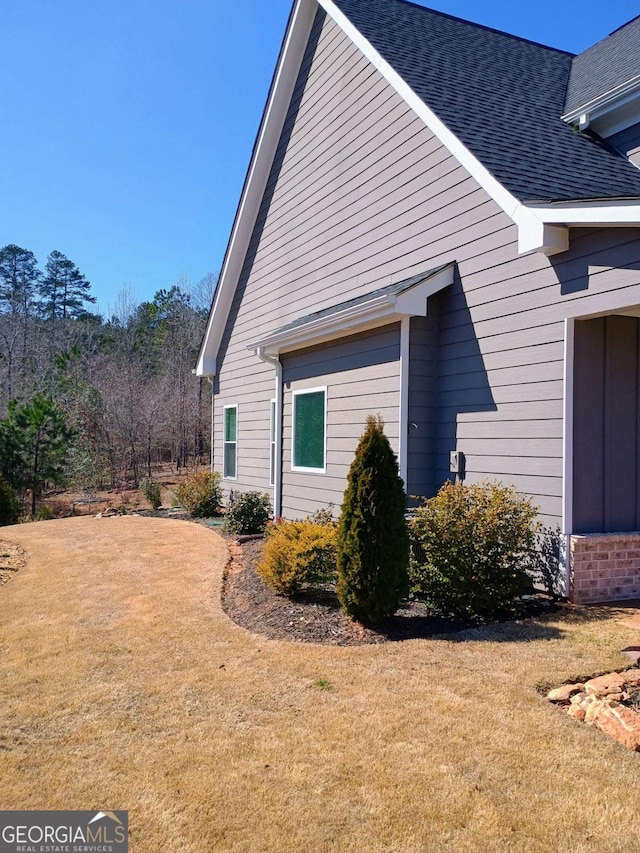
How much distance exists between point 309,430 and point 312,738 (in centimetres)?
626

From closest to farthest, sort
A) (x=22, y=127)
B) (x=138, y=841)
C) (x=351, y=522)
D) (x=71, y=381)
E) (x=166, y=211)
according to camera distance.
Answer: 1. (x=138, y=841)
2. (x=351, y=522)
3. (x=22, y=127)
4. (x=166, y=211)
5. (x=71, y=381)

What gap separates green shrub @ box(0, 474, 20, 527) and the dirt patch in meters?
3.38

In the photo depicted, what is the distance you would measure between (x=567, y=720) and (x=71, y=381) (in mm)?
23221

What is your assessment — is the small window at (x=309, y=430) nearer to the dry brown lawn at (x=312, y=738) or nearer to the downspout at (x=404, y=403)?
the downspout at (x=404, y=403)

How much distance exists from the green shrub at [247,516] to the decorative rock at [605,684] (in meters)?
6.74

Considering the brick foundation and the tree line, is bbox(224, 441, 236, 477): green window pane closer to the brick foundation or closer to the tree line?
the tree line

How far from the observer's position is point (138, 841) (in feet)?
8.31

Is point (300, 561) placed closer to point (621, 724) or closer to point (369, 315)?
point (369, 315)

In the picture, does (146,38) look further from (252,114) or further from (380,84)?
(252,114)

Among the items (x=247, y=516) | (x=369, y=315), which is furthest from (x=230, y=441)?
(x=369, y=315)

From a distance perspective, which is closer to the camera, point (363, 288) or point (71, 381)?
point (363, 288)

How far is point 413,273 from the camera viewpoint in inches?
311

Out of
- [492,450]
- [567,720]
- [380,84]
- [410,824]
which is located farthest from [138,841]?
[380,84]

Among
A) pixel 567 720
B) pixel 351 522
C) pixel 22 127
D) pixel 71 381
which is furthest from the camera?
pixel 71 381
